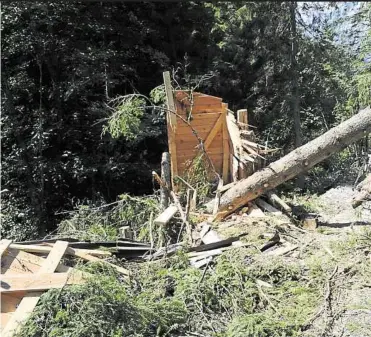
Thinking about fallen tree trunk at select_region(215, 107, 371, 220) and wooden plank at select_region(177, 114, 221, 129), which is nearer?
fallen tree trunk at select_region(215, 107, 371, 220)

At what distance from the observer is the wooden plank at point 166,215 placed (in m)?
5.41

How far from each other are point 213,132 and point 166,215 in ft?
6.20

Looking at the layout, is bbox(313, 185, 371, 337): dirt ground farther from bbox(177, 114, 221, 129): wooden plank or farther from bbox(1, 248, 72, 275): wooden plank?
bbox(1, 248, 72, 275): wooden plank

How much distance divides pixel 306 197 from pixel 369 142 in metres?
1.80

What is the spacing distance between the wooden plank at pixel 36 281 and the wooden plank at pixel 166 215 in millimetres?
1541

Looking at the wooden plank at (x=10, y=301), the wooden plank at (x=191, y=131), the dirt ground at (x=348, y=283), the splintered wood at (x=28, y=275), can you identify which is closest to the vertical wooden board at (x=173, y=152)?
the wooden plank at (x=191, y=131)

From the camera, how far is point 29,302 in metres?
3.71

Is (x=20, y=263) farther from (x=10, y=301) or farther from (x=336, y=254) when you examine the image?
(x=336, y=254)

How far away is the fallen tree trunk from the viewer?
20.1ft

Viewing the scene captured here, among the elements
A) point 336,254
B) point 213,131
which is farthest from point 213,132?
point 336,254

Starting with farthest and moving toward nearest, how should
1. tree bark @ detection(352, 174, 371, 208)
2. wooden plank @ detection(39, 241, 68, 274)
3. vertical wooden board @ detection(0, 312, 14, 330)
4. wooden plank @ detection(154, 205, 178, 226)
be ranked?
wooden plank @ detection(154, 205, 178, 226) → tree bark @ detection(352, 174, 371, 208) → wooden plank @ detection(39, 241, 68, 274) → vertical wooden board @ detection(0, 312, 14, 330)

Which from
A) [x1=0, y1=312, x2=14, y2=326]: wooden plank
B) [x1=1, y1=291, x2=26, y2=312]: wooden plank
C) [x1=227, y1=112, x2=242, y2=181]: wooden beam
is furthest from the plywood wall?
[x1=0, y1=312, x2=14, y2=326]: wooden plank

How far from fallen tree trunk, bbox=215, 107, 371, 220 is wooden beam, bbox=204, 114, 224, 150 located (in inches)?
40.2

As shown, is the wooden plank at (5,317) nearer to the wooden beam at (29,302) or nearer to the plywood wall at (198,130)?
the wooden beam at (29,302)
